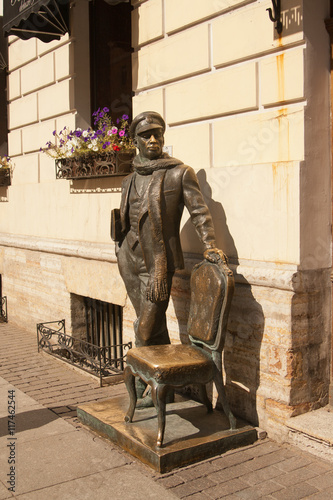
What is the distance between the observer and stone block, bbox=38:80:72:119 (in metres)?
7.66

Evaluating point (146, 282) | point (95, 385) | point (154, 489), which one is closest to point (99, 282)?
point (95, 385)

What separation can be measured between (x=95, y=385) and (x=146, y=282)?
167 centimetres

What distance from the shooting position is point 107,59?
24.6 ft

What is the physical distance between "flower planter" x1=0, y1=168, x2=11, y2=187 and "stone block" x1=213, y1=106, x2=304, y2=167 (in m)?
5.15

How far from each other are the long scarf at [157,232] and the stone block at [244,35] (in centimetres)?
110

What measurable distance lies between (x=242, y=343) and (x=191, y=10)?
10.00ft

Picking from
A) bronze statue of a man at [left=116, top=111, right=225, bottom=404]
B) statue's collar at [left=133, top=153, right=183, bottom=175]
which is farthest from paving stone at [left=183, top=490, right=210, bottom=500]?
statue's collar at [left=133, top=153, right=183, bottom=175]

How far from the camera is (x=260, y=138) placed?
15.8 feet

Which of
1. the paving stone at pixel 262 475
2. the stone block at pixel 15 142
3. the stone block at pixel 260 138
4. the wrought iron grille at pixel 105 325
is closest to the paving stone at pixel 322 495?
the paving stone at pixel 262 475

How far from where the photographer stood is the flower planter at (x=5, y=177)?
31.1ft

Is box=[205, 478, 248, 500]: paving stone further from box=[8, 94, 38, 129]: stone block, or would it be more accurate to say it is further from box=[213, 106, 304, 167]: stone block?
box=[8, 94, 38, 129]: stone block

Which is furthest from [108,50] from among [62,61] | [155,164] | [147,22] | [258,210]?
[258,210]

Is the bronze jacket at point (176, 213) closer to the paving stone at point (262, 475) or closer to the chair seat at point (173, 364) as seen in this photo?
the chair seat at point (173, 364)

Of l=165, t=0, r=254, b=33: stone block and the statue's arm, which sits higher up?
l=165, t=0, r=254, b=33: stone block
